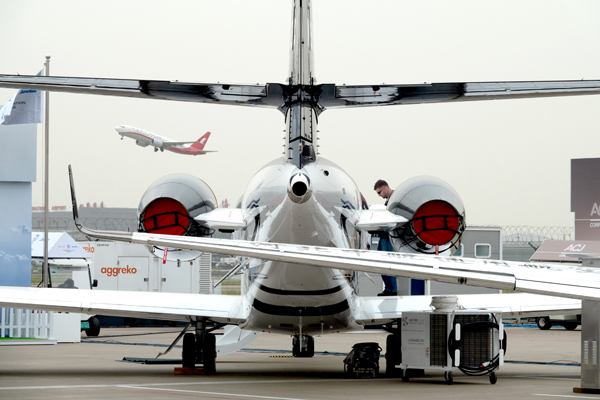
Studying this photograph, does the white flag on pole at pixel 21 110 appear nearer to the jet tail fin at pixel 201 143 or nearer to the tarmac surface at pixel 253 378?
the tarmac surface at pixel 253 378

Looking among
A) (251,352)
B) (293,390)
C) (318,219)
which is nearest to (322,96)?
(318,219)

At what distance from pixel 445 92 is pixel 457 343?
3662 millimetres

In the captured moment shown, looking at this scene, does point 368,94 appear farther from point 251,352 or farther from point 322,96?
point 251,352

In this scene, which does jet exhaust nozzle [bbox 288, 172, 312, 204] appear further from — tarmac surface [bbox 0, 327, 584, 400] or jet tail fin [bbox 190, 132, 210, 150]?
jet tail fin [bbox 190, 132, 210, 150]

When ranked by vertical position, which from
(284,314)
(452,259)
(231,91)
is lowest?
(284,314)

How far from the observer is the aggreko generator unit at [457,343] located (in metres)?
11.8

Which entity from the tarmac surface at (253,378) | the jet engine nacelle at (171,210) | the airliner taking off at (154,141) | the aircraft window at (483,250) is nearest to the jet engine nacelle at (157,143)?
the airliner taking off at (154,141)

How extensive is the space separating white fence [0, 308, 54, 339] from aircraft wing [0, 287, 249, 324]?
8.04 m

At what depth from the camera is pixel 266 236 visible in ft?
38.3

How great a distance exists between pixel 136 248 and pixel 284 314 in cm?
2057

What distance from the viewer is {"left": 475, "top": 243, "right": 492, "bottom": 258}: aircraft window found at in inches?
1086

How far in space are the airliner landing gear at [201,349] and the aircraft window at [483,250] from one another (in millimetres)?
15338

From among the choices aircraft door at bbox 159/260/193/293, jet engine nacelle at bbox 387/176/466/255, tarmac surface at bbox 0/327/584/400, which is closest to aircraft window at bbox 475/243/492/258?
tarmac surface at bbox 0/327/584/400

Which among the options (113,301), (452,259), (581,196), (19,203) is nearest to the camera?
(452,259)
